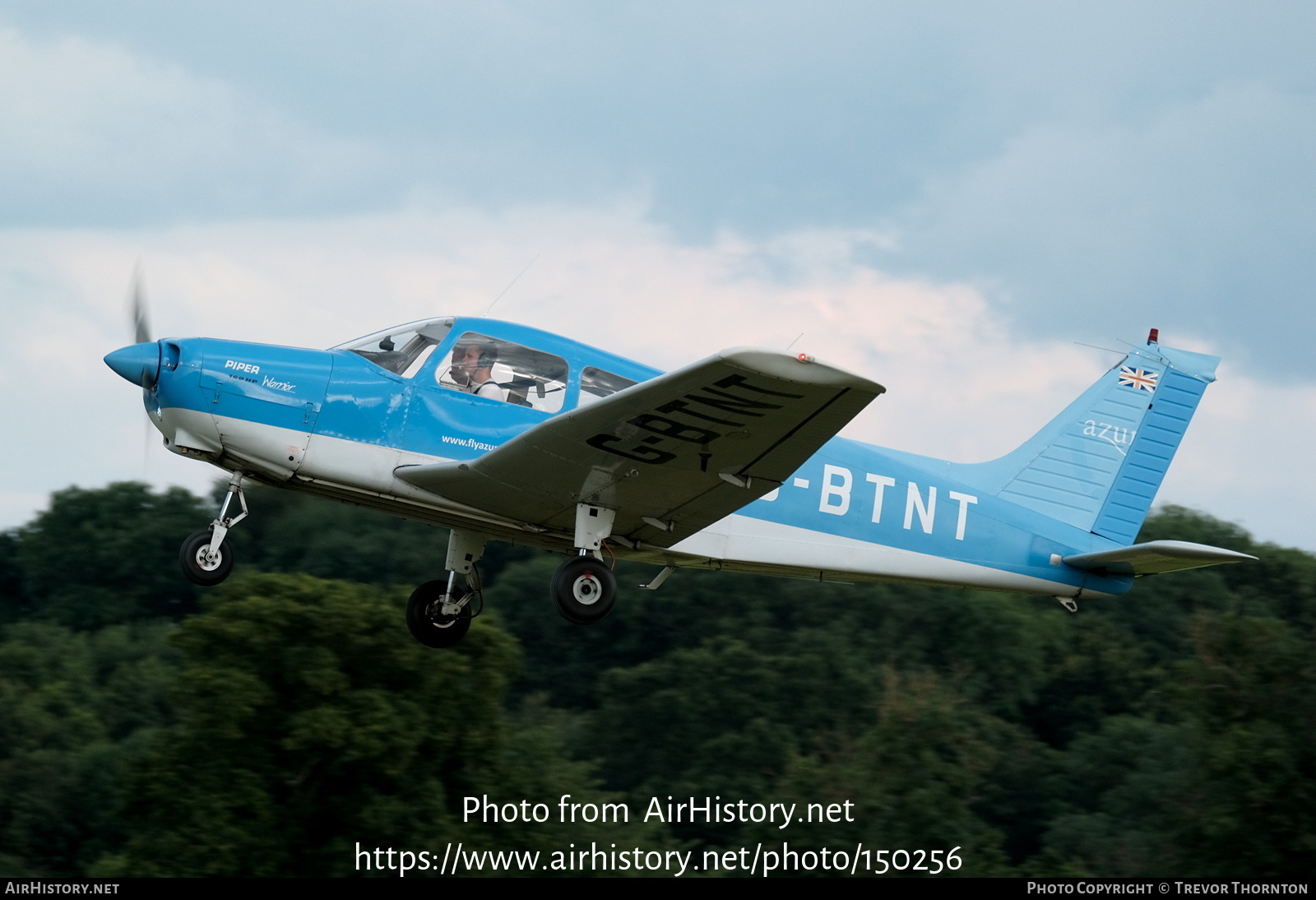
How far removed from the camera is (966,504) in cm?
1323

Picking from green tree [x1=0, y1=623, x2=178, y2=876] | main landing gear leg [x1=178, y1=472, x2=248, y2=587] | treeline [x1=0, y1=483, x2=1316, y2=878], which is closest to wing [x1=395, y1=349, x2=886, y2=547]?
main landing gear leg [x1=178, y1=472, x2=248, y2=587]

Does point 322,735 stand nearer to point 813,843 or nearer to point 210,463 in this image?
point 813,843

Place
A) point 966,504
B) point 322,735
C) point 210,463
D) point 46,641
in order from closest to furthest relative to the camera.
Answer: point 210,463 → point 966,504 → point 322,735 → point 46,641

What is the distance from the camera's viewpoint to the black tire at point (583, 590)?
448 inches

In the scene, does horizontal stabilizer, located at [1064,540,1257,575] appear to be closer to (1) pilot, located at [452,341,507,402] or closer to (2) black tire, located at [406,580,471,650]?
(1) pilot, located at [452,341,507,402]

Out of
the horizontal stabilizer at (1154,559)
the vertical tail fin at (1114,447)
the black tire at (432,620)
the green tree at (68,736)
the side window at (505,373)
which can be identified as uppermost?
the vertical tail fin at (1114,447)

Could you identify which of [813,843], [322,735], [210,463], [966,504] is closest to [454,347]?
[210,463]

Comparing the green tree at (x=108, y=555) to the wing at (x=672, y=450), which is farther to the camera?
the green tree at (x=108, y=555)

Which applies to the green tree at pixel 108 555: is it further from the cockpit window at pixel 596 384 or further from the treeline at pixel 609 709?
the cockpit window at pixel 596 384

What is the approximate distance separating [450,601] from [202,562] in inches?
93.2

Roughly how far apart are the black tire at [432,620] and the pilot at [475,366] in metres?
2.17

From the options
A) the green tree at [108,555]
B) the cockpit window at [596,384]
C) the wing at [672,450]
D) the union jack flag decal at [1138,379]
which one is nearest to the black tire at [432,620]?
the wing at [672,450]

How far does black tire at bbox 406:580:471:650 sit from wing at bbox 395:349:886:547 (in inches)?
56.3

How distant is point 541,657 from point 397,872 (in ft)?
68.5
